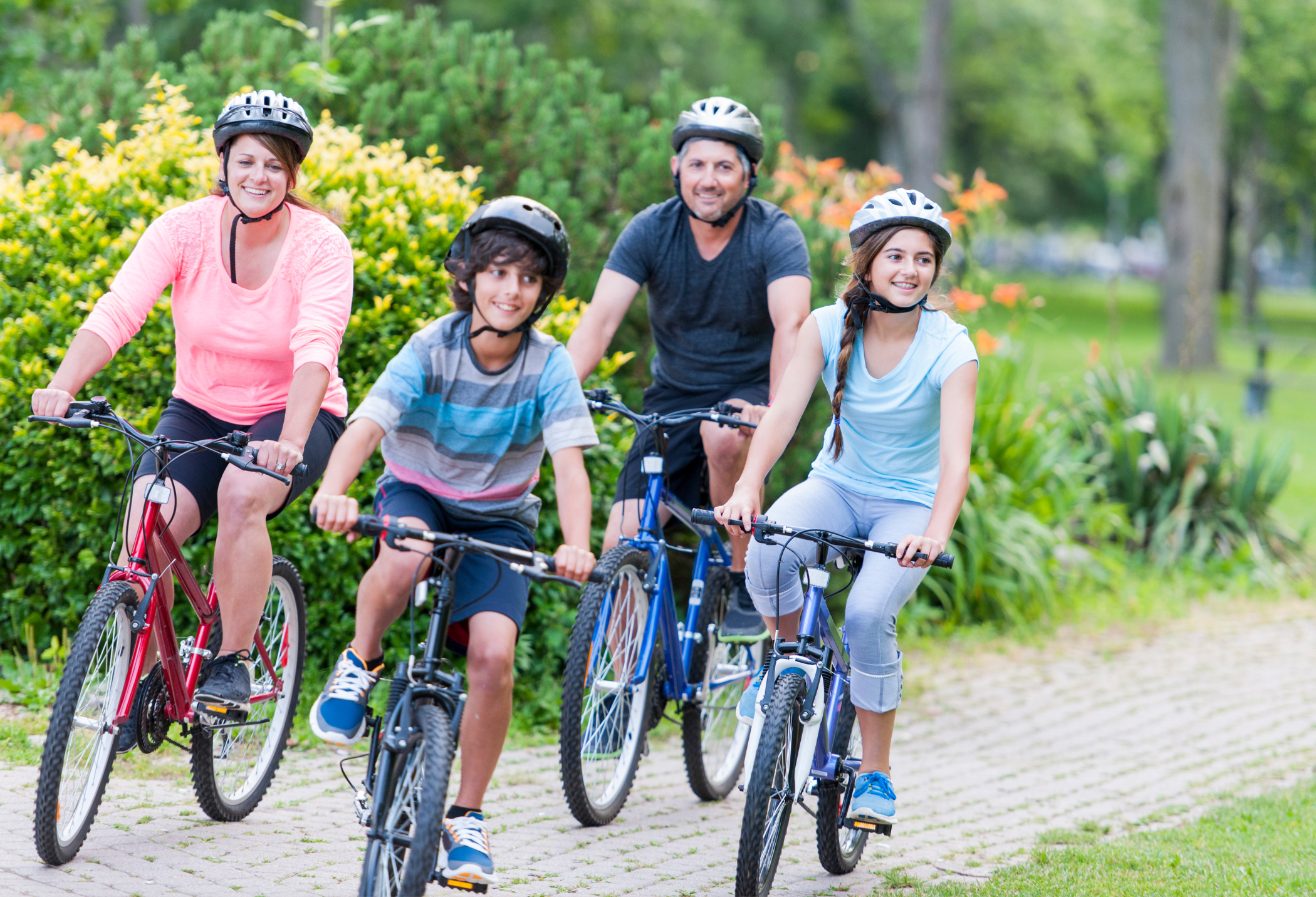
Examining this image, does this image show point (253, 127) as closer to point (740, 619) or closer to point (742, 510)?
point (742, 510)

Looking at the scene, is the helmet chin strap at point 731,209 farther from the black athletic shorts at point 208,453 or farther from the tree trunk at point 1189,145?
the tree trunk at point 1189,145

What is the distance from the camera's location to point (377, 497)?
401 cm

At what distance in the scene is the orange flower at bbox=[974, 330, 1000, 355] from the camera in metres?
9.04

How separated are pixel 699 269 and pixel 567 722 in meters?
1.75

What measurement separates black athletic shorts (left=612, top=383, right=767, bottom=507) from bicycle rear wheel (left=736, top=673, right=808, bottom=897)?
134 centimetres

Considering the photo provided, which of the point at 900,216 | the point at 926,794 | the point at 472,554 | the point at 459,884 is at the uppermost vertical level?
the point at 900,216

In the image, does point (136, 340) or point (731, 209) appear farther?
point (136, 340)

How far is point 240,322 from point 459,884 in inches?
72.3

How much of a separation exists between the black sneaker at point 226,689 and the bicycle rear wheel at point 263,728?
66 millimetres

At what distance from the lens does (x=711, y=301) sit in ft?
17.3

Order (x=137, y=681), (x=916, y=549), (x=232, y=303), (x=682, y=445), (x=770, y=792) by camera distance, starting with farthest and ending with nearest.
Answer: (x=682, y=445) < (x=232, y=303) < (x=137, y=681) < (x=770, y=792) < (x=916, y=549)

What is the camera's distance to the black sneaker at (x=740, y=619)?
529 cm

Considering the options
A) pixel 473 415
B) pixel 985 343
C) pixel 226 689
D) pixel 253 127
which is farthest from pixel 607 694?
pixel 985 343

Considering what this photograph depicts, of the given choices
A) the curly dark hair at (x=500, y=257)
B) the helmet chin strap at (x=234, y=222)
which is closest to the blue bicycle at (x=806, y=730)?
the curly dark hair at (x=500, y=257)
